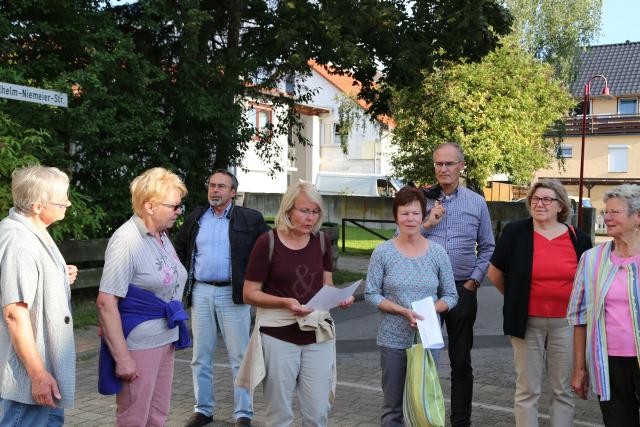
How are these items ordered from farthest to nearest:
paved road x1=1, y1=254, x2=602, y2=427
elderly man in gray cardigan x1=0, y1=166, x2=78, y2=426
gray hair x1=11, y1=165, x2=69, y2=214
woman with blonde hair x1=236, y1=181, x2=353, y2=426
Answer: paved road x1=1, y1=254, x2=602, y2=427
woman with blonde hair x1=236, y1=181, x2=353, y2=426
gray hair x1=11, y1=165, x2=69, y2=214
elderly man in gray cardigan x1=0, y1=166, x2=78, y2=426

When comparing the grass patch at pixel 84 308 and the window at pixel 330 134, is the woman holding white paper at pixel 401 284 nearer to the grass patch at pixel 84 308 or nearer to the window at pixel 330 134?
the grass patch at pixel 84 308

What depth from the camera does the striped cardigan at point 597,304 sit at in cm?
402

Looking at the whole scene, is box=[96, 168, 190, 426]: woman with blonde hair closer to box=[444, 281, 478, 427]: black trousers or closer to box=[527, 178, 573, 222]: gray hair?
box=[444, 281, 478, 427]: black trousers

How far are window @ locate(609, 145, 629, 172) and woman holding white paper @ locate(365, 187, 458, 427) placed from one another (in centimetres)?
4456

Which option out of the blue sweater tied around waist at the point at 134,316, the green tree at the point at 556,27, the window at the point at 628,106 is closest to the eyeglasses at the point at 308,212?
the blue sweater tied around waist at the point at 134,316

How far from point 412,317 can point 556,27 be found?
120 ft

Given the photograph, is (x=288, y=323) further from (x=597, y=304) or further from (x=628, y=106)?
(x=628, y=106)

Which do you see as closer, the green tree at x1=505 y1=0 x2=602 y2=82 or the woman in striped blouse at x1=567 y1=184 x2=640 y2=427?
the woman in striped blouse at x1=567 y1=184 x2=640 y2=427

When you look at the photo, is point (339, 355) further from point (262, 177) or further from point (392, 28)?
point (262, 177)

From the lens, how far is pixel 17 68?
10.2 meters

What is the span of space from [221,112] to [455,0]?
475 centimetres

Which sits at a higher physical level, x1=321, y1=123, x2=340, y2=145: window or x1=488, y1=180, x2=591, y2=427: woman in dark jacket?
x1=321, y1=123, x2=340, y2=145: window

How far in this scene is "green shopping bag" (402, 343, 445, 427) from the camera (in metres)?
4.42

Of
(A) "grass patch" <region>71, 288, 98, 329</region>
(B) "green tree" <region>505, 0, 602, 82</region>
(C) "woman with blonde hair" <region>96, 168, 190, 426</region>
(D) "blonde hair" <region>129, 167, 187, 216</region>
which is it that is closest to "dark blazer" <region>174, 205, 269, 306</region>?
(C) "woman with blonde hair" <region>96, 168, 190, 426</region>
